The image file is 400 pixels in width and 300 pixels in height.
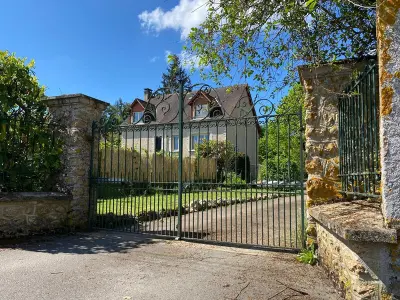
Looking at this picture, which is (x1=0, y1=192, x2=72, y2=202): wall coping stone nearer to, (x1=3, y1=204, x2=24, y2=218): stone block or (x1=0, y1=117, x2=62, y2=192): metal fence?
(x1=3, y1=204, x2=24, y2=218): stone block

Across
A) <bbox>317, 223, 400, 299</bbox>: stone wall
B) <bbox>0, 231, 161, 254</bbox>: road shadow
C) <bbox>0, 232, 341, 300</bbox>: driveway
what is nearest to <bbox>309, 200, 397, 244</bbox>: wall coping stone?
<bbox>317, 223, 400, 299</bbox>: stone wall

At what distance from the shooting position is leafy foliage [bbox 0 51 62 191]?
6273 mm

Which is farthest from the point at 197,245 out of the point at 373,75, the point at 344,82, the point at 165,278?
the point at 373,75

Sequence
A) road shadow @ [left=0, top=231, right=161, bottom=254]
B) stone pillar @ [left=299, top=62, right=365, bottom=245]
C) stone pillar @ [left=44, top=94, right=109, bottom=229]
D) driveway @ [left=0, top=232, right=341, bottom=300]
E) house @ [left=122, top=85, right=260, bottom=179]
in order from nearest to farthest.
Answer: driveway @ [left=0, top=232, right=341, bottom=300], stone pillar @ [left=299, top=62, right=365, bottom=245], road shadow @ [left=0, top=231, right=161, bottom=254], house @ [left=122, top=85, right=260, bottom=179], stone pillar @ [left=44, top=94, right=109, bottom=229]

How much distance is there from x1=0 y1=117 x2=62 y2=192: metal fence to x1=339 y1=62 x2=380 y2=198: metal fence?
218 inches

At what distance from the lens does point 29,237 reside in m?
6.12

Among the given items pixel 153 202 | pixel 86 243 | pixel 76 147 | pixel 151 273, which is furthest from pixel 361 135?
pixel 153 202

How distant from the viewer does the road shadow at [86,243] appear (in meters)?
5.34

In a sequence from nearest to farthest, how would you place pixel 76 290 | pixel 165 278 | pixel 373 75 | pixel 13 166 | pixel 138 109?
1. pixel 373 75
2. pixel 76 290
3. pixel 165 278
4. pixel 13 166
5. pixel 138 109

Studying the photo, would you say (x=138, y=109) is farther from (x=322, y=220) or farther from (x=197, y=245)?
(x=322, y=220)

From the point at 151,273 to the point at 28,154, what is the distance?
4052 mm

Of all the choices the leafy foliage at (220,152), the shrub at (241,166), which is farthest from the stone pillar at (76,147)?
the shrub at (241,166)

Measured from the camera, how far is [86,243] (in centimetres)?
583

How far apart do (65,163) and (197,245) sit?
11.0 ft
